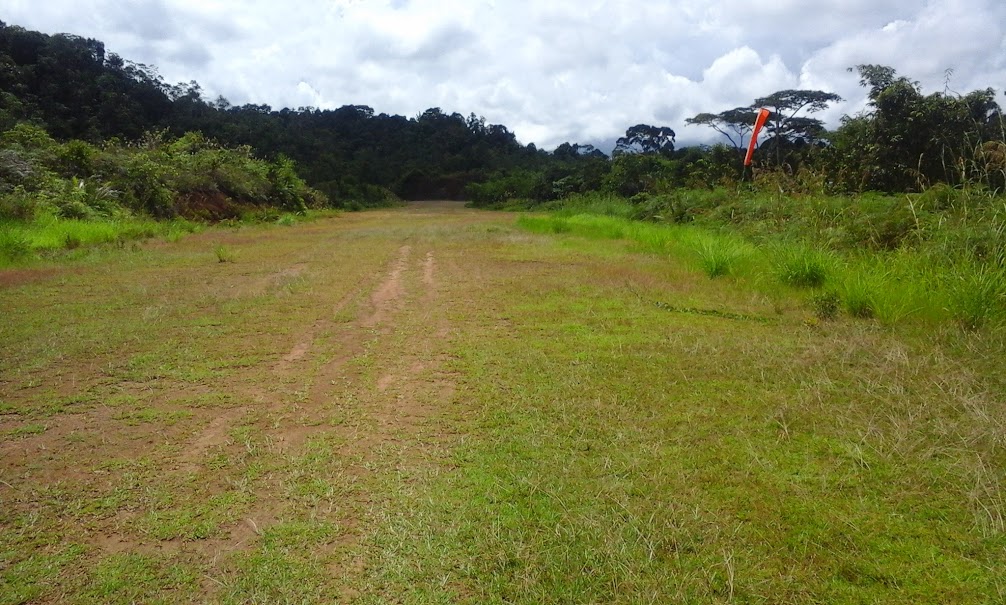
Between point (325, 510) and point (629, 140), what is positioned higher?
point (629, 140)

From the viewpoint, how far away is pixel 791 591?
1770 millimetres

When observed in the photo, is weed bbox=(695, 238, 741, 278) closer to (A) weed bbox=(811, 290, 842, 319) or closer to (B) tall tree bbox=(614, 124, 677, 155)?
(A) weed bbox=(811, 290, 842, 319)

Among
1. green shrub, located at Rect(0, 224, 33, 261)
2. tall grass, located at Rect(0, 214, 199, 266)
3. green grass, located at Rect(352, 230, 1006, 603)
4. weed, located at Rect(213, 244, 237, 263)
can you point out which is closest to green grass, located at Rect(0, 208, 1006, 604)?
green grass, located at Rect(352, 230, 1006, 603)

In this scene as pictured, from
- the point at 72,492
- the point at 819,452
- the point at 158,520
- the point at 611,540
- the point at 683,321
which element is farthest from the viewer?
the point at 683,321

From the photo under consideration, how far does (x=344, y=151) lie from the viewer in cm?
5084

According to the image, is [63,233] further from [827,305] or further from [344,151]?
[344,151]

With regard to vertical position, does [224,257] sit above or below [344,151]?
below

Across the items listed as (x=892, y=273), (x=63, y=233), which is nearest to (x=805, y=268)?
(x=892, y=273)

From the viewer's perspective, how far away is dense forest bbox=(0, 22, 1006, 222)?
12062 mm

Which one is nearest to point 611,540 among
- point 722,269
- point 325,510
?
point 325,510

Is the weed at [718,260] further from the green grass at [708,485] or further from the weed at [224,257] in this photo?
the weed at [224,257]

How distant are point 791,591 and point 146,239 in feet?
43.1

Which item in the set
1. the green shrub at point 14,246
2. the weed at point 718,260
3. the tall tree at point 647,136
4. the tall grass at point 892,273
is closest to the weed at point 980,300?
the tall grass at point 892,273

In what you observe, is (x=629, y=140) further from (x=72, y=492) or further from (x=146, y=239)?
(x=72, y=492)
